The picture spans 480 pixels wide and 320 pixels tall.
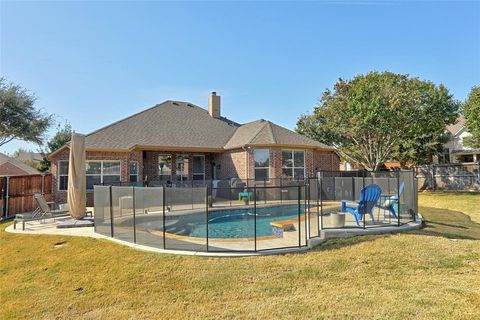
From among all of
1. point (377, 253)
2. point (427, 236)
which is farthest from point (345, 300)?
point (427, 236)

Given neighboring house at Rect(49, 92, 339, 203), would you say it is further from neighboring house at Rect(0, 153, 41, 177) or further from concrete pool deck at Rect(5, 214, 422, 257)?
neighboring house at Rect(0, 153, 41, 177)

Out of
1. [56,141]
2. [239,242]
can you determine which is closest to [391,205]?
[239,242]

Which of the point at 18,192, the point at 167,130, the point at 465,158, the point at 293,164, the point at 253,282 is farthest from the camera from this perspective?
the point at 465,158

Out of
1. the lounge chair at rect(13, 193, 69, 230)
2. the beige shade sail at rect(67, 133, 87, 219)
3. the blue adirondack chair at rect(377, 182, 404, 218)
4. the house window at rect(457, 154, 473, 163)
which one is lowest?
the lounge chair at rect(13, 193, 69, 230)

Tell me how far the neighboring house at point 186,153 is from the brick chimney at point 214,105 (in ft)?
5.67

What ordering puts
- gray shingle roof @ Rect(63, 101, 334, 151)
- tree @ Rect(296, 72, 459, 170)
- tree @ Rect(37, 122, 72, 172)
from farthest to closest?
tree @ Rect(37, 122, 72, 172) → tree @ Rect(296, 72, 459, 170) → gray shingle roof @ Rect(63, 101, 334, 151)

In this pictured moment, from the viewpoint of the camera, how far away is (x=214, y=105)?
2423 centimetres

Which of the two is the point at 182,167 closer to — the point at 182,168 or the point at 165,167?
the point at 182,168

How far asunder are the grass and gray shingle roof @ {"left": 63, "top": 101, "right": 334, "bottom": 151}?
10.6m

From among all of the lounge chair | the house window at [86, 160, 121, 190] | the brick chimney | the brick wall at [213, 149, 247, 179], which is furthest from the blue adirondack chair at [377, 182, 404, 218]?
the brick chimney

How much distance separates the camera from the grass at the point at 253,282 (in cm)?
433

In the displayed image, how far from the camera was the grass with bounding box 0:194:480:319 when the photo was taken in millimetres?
4328

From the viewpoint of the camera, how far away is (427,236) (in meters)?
7.76

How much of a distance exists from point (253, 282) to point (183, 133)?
16.0 m
